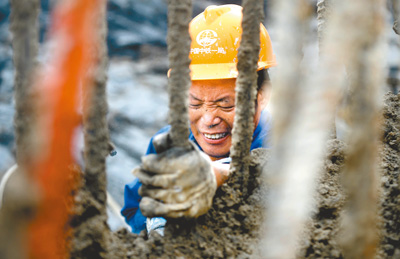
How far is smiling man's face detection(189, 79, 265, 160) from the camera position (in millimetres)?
2408

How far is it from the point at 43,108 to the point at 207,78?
167 centimetres

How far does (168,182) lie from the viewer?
1.17 meters

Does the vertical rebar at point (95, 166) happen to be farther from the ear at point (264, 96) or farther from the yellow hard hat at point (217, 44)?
the ear at point (264, 96)

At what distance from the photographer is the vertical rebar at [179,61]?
1083 millimetres

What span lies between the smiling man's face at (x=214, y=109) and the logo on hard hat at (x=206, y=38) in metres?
0.26

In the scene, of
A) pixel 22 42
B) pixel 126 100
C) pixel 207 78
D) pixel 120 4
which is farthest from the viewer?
pixel 120 4

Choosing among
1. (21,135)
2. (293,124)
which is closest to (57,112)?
(21,135)

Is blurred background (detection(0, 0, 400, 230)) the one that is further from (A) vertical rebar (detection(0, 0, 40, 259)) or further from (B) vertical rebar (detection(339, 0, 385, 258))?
(B) vertical rebar (detection(339, 0, 385, 258))

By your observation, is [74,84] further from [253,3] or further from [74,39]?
[253,3]

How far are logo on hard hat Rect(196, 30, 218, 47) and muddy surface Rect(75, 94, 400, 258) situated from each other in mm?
1135

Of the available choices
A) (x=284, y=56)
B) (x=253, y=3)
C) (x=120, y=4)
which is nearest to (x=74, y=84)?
(x=284, y=56)

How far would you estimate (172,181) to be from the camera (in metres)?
1.17

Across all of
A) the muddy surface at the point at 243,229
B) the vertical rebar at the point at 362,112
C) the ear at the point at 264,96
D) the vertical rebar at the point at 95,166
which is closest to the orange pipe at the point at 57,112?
the vertical rebar at the point at 95,166

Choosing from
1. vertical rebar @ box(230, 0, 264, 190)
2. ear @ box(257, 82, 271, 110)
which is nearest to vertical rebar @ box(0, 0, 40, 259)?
vertical rebar @ box(230, 0, 264, 190)
